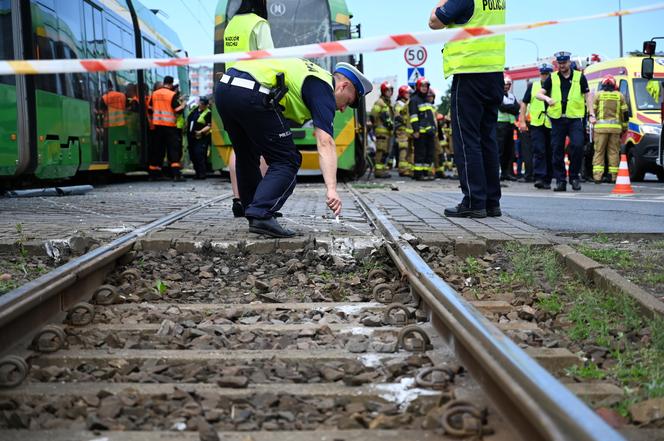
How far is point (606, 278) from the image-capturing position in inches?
170

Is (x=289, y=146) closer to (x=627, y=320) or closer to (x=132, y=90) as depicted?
(x=627, y=320)

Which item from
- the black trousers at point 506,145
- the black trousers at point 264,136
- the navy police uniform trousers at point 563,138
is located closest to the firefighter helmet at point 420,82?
the black trousers at point 506,145

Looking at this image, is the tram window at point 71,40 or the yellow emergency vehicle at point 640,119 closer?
the tram window at point 71,40

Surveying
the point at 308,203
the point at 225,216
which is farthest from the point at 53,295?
the point at 308,203

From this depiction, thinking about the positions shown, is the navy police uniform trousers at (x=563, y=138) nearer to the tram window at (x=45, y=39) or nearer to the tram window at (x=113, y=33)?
the tram window at (x=45, y=39)

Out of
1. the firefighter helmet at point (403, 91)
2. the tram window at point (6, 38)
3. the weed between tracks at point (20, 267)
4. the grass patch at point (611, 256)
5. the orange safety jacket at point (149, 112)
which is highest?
the tram window at point (6, 38)

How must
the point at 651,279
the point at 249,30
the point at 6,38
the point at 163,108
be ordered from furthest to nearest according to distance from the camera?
1. the point at 163,108
2. the point at 6,38
3. the point at 249,30
4. the point at 651,279

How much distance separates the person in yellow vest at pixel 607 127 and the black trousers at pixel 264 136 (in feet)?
42.6

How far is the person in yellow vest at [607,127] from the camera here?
18.0 metres

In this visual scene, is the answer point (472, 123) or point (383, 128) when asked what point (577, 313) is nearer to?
point (472, 123)

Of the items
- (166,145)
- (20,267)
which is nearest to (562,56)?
(166,145)

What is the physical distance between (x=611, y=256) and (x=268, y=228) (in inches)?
88.5

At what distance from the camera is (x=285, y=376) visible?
9.70ft

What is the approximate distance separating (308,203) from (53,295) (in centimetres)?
620
